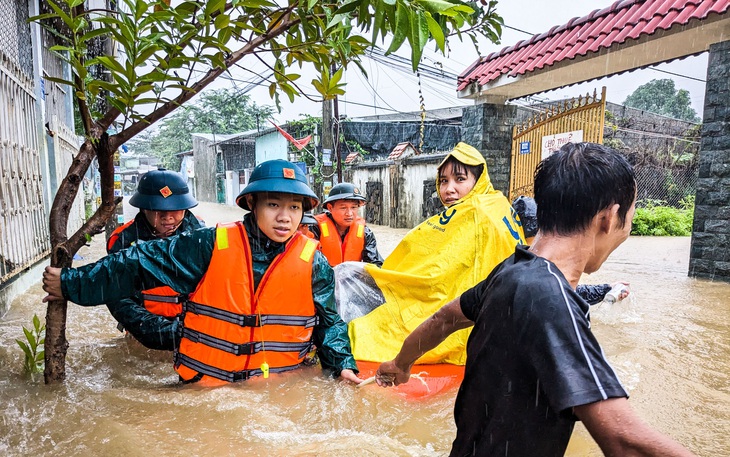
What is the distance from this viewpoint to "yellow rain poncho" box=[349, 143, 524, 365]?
3.00 meters

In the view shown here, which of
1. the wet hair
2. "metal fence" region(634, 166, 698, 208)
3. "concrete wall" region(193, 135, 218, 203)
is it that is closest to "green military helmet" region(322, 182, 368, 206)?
the wet hair

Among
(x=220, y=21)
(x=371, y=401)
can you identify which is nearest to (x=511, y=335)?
(x=220, y=21)

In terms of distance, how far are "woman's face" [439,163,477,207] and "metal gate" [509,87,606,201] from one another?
3659 millimetres

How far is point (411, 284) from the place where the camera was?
10.4 ft

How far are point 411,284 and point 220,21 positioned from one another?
2023 mm

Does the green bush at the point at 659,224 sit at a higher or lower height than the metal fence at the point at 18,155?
lower

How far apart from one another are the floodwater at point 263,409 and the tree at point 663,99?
38.3 metres

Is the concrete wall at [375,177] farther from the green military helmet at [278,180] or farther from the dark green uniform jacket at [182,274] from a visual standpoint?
→ the green military helmet at [278,180]

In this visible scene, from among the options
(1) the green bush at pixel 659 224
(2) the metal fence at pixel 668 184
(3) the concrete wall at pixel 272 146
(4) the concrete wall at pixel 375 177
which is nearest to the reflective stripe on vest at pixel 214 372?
(1) the green bush at pixel 659 224

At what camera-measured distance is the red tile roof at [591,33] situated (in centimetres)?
542

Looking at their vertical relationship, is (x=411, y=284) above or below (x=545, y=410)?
below

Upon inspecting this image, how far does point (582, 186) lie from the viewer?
1055 mm

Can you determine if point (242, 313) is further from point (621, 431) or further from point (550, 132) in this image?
point (550, 132)

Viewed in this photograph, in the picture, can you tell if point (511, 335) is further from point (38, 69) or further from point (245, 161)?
point (245, 161)
